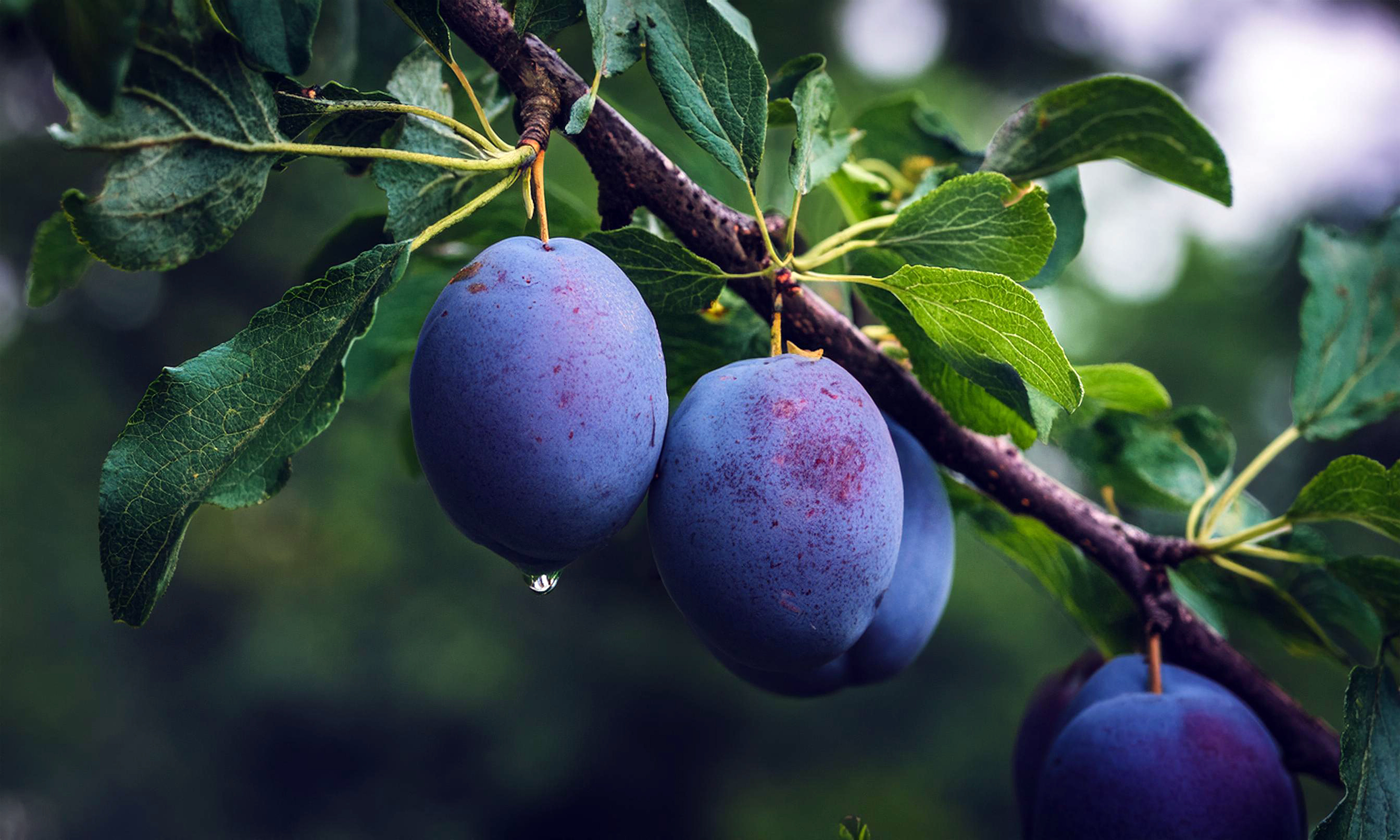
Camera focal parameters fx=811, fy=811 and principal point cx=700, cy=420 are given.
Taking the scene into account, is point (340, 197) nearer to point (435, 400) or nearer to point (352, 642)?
point (352, 642)

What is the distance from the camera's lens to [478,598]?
11.3 feet

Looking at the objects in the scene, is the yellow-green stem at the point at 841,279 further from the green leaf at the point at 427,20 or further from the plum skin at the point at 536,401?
the green leaf at the point at 427,20

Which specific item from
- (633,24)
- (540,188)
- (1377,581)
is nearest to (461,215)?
(540,188)

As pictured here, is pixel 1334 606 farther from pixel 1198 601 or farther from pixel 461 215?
pixel 461 215

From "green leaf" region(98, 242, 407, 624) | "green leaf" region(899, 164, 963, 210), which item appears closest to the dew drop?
"green leaf" region(98, 242, 407, 624)

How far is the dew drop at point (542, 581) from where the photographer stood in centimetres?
48

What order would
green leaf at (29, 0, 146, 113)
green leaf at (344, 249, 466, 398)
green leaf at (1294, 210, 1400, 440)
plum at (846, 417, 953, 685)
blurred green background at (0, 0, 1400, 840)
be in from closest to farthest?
green leaf at (29, 0, 146, 113)
plum at (846, 417, 953, 685)
green leaf at (344, 249, 466, 398)
green leaf at (1294, 210, 1400, 440)
blurred green background at (0, 0, 1400, 840)

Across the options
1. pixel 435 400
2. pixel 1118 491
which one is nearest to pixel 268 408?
pixel 435 400

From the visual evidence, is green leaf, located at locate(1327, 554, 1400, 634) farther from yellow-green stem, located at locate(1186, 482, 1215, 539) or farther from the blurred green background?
the blurred green background

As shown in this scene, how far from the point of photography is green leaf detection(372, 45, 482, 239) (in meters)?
0.46

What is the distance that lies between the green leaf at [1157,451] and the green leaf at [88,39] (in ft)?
2.63

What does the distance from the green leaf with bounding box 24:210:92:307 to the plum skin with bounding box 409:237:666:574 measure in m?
0.27

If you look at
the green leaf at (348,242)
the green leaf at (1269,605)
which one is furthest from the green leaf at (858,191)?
the green leaf at (1269,605)

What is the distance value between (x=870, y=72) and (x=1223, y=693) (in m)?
2.35
